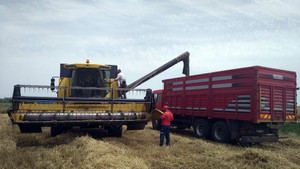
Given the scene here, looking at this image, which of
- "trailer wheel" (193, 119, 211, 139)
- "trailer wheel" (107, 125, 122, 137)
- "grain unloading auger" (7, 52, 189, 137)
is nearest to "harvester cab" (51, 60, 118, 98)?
"grain unloading auger" (7, 52, 189, 137)

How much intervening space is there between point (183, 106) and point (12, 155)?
8.68m

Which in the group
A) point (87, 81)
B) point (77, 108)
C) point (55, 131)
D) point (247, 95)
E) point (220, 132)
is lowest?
point (220, 132)

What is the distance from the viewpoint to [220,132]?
36.6 feet

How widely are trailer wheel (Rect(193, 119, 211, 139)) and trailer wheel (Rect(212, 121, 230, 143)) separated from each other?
0.38 meters

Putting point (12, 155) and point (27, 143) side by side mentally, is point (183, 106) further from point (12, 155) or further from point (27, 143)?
point (12, 155)

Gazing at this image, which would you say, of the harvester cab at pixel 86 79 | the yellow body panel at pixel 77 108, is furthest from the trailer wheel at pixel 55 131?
the yellow body panel at pixel 77 108

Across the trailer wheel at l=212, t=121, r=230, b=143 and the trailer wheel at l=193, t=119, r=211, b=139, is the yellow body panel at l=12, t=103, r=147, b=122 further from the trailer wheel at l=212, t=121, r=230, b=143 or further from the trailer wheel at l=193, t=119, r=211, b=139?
the trailer wheel at l=193, t=119, r=211, b=139

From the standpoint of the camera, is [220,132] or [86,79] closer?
[86,79]

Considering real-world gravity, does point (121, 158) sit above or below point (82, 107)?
below

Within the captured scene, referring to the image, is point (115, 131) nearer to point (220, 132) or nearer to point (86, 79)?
point (86, 79)

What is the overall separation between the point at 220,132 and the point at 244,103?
6.14 ft

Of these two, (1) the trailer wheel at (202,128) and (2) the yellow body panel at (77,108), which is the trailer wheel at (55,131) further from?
(1) the trailer wheel at (202,128)

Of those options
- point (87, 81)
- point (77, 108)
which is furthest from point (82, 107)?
point (87, 81)

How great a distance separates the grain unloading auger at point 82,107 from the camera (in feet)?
25.3
